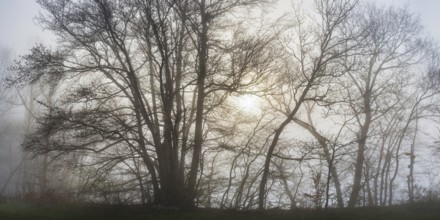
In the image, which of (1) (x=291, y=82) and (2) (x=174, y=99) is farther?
(1) (x=291, y=82)

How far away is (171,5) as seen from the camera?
13055mm

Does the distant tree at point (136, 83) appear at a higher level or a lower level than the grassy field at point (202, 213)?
higher

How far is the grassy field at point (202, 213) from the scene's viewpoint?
12562 mm

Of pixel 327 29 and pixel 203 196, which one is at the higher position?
pixel 327 29

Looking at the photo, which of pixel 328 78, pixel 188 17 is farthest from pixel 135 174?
pixel 328 78

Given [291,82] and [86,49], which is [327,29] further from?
[86,49]

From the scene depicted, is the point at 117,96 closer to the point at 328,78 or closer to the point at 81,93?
the point at 81,93

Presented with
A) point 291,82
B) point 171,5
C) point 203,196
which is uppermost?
point 171,5

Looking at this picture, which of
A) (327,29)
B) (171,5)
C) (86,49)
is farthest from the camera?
(327,29)

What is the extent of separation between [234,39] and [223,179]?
667 centimetres

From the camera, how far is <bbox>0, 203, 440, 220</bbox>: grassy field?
12562 millimetres

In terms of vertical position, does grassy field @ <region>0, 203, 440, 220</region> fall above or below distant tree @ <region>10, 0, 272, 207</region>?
below

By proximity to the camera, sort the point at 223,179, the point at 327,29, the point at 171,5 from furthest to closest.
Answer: the point at 223,179 → the point at 327,29 → the point at 171,5

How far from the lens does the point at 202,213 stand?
42.9 feet
